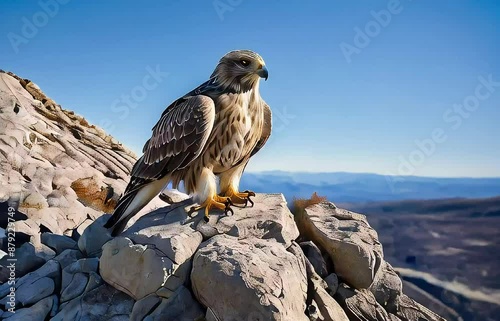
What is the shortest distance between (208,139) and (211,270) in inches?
72.3

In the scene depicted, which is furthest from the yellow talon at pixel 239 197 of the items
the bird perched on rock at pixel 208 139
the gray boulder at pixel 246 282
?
the gray boulder at pixel 246 282

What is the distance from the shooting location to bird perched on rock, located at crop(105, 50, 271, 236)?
6298mm

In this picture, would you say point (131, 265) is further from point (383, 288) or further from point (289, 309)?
point (383, 288)

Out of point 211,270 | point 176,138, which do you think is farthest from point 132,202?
point 211,270

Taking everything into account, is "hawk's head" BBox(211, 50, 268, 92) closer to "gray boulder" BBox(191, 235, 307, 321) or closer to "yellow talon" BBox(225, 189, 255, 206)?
"yellow talon" BBox(225, 189, 255, 206)

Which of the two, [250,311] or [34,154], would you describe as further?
[34,154]

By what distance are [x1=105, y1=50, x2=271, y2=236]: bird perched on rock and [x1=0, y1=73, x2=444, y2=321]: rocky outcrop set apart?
0.32m

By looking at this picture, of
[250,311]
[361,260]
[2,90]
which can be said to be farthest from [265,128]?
[2,90]

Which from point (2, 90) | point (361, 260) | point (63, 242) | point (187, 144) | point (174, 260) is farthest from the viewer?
point (2, 90)

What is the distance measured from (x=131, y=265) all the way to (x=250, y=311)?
66.9 inches

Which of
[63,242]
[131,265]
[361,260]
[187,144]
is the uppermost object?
[187,144]

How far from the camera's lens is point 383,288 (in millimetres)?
7324

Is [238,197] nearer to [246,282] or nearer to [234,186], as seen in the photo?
[234,186]

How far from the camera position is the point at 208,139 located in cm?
639
